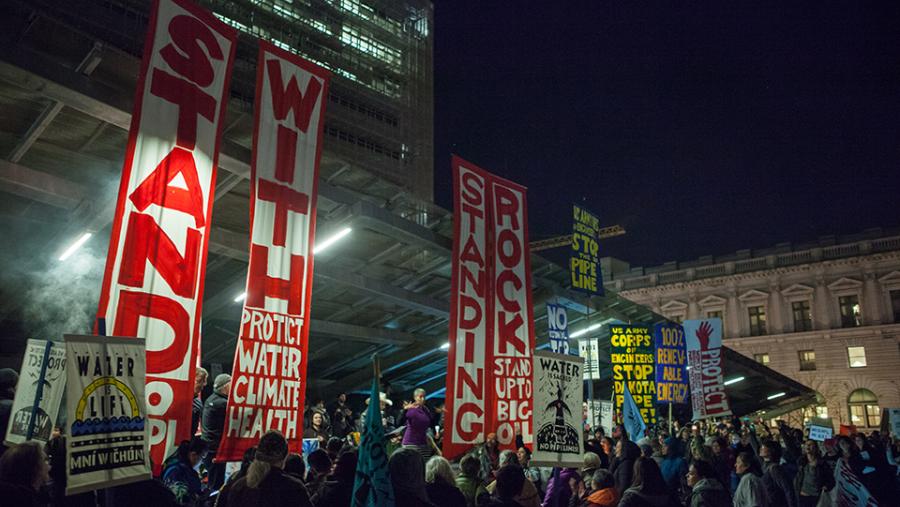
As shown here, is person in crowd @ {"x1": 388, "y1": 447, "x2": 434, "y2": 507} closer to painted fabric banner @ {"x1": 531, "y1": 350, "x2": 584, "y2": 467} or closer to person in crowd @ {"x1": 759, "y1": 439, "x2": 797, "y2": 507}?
painted fabric banner @ {"x1": 531, "y1": 350, "x2": 584, "y2": 467}

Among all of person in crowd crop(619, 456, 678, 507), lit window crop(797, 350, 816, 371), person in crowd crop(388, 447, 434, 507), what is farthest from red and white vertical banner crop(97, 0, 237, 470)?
lit window crop(797, 350, 816, 371)

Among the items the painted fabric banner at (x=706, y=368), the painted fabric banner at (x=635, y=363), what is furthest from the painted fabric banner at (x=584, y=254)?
the painted fabric banner at (x=706, y=368)

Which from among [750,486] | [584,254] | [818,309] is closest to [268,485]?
[750,486]

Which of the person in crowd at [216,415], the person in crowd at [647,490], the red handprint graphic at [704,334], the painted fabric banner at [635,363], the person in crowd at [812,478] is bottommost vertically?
the person in crowd at [812,478]

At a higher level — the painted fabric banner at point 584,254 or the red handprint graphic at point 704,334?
the painted fabric banner at point 584,254

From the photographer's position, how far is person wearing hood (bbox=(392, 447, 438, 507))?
472 cm

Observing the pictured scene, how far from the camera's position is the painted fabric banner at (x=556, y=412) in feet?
22.1

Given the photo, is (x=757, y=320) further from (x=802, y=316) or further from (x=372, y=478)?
(x=372, y=478)

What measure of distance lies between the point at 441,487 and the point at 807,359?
170 ft

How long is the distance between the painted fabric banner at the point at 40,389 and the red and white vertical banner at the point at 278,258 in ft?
5.60

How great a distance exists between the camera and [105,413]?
4.16 metres

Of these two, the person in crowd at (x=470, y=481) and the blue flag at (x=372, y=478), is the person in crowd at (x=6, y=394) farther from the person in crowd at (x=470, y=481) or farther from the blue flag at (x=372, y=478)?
the person in crowd at (x=470, y=481)

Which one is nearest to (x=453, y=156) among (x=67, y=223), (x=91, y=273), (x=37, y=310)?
(x=67, y=223)

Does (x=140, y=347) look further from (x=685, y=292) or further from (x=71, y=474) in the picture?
(x=685, y=292)
